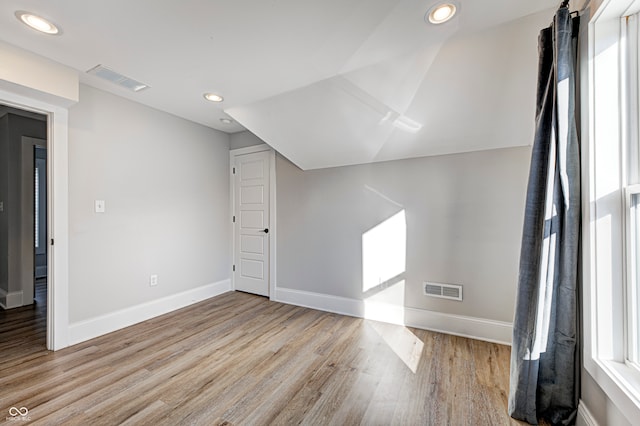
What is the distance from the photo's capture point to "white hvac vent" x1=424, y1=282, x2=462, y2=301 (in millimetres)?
2676

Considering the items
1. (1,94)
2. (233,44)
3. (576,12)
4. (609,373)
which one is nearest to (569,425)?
(609,373)

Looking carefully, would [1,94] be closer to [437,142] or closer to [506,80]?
[437,142]

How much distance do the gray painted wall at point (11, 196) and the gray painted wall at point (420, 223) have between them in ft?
10.8

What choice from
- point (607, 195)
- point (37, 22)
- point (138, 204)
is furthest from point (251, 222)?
point (607, 195)

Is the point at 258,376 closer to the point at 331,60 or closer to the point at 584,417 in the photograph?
the point at 584,417

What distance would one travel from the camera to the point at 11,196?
3.47m

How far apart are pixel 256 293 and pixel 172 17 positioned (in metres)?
3.29

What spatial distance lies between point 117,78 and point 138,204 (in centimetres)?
128

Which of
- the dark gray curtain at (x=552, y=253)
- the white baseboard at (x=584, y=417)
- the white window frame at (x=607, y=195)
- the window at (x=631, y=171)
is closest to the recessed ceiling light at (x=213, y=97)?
the dark gray curtain at (x=552, y=253)

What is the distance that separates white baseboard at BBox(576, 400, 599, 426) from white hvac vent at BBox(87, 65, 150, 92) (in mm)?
3810

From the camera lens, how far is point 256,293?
13.0 ft

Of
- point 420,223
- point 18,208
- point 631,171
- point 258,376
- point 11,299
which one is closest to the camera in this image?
point 631,171

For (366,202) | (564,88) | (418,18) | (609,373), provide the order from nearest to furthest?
(609,373) < (564,88) < (418,18) < (366,202)

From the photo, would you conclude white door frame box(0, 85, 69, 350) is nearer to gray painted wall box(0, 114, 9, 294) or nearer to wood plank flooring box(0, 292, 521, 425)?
wood plank flooring box(0, 292, 521, 425)
